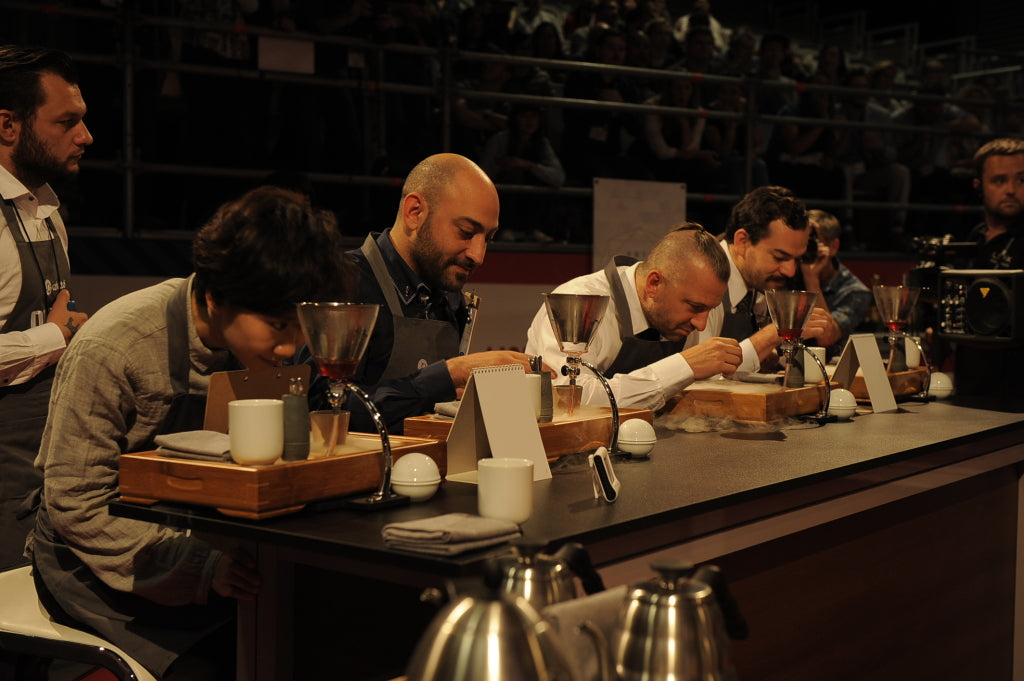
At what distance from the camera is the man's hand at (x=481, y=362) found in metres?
2.24

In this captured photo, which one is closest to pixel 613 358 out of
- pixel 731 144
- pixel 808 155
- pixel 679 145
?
pixel 679 145

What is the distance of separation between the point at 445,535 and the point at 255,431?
35 centimetres

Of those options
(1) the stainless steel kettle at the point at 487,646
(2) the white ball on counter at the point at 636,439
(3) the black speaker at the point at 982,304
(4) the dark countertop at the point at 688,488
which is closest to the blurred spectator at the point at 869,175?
(3) the black speaker at the point at 982,304

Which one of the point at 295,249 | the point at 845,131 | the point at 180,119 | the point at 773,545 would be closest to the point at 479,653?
the point at 295,249

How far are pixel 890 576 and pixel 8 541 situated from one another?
231 cm

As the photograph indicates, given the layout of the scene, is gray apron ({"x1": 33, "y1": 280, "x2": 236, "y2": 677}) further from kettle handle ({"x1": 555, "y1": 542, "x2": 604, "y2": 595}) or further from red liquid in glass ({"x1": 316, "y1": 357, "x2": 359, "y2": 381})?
kettle handle ({"x1": 555, "y1": 542, "x2": 604, "y2": 595})

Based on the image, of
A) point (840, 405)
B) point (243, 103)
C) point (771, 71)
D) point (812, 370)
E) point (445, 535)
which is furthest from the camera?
point (771, 71)

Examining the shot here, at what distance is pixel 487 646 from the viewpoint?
0.87 metres

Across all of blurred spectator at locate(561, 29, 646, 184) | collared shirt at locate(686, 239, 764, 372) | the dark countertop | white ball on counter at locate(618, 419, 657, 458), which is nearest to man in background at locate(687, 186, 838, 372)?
collared shirt at locate(686, 239, 764, 372)

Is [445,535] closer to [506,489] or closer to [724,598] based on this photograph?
[506,489]

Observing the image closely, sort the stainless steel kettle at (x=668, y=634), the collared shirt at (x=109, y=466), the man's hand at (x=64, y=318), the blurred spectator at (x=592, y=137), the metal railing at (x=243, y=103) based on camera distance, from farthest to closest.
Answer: the blurred spectator at (x=592, y=137) < the metal railing at (x=243, y=103) < the man's hand at (x=64, y=318) < the collared shirt at (x=109, y=466) < the stainless steel kettle at (x=668, y=634)

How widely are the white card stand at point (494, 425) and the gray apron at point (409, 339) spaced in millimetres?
715

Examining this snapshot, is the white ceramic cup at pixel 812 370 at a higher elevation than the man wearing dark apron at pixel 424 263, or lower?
lower

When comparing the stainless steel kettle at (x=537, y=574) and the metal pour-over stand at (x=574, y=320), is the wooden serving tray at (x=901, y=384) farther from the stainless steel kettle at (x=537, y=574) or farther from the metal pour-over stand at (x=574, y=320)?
the stainless steel kettle at (x=537, y=574)
